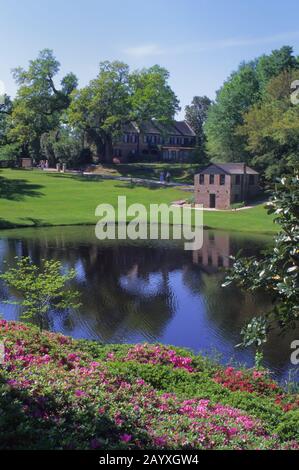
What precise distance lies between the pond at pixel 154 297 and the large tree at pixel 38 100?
45.1 metres

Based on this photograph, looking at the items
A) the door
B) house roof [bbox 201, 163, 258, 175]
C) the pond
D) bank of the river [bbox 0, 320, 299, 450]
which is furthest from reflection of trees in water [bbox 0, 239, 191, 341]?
house roof [bbox 201, 163, 258, 175]

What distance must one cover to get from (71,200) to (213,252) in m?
27.3

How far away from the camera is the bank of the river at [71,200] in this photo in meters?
48.2

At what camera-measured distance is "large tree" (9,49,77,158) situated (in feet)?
260

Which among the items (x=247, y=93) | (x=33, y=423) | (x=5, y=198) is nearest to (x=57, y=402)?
(x=33, y=423)

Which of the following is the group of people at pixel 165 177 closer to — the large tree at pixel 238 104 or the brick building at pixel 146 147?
the large tree at pixel 238 104

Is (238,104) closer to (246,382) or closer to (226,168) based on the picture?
(226,168)

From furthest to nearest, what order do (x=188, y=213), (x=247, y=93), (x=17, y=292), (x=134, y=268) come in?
(x=247, y=93) → (x=188, y=213) → (x=134, y=268) → (x=17, y=292)

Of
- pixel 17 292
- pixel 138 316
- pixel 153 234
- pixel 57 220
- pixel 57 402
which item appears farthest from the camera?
pixel 57 220

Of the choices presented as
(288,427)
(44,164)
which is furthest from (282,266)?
(44,164)

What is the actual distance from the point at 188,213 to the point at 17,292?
3315 cm

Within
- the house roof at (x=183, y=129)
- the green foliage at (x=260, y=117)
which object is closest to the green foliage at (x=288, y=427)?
the green foliage at (x=260, y=117)
